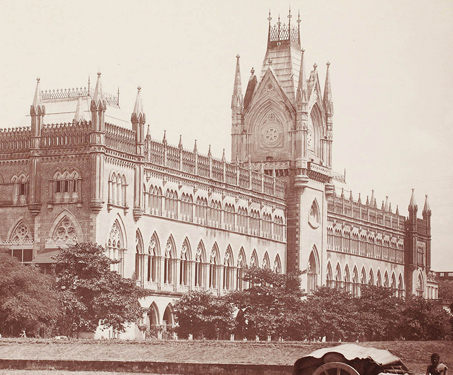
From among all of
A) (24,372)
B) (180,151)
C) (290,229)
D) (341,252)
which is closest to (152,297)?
(180,151)

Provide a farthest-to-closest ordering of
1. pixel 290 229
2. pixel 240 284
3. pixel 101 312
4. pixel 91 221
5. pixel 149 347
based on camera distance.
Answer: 1. pixel 290 229
2. pixel 240 284
3. pixel 91 221
4. pixel 101 312
5. pixel 149 347

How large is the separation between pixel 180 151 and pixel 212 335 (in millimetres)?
17255

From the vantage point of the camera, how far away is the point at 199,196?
100000mm

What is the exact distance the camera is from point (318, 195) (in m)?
124

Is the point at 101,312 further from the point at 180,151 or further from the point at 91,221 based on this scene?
the point at 180,151

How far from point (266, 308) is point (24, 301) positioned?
2797 centimetres

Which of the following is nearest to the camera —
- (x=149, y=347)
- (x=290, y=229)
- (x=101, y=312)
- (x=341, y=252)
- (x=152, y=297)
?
(x=149, y=347)

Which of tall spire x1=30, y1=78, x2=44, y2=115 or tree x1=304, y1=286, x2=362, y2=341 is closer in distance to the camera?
tall spire x1=30, y1=78, x2=44, y2=115

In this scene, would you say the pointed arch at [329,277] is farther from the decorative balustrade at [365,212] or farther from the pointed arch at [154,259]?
the pointed arch at [154,259]

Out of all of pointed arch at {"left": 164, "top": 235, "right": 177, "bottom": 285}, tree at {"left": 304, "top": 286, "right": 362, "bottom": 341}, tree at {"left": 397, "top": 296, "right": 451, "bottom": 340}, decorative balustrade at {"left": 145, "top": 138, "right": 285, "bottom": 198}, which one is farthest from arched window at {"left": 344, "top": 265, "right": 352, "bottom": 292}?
tree at {"left": 397, "top": 296, "right": 451, "bottom": 340}

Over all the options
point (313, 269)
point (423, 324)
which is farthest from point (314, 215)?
point (423, 324)

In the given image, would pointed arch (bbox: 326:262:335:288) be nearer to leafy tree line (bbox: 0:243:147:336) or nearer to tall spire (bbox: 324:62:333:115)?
tall spire (bbox: 324:62:333:115)

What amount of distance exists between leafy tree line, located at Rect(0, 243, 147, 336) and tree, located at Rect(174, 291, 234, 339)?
25.6 ft

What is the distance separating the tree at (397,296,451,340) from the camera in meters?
81.8
